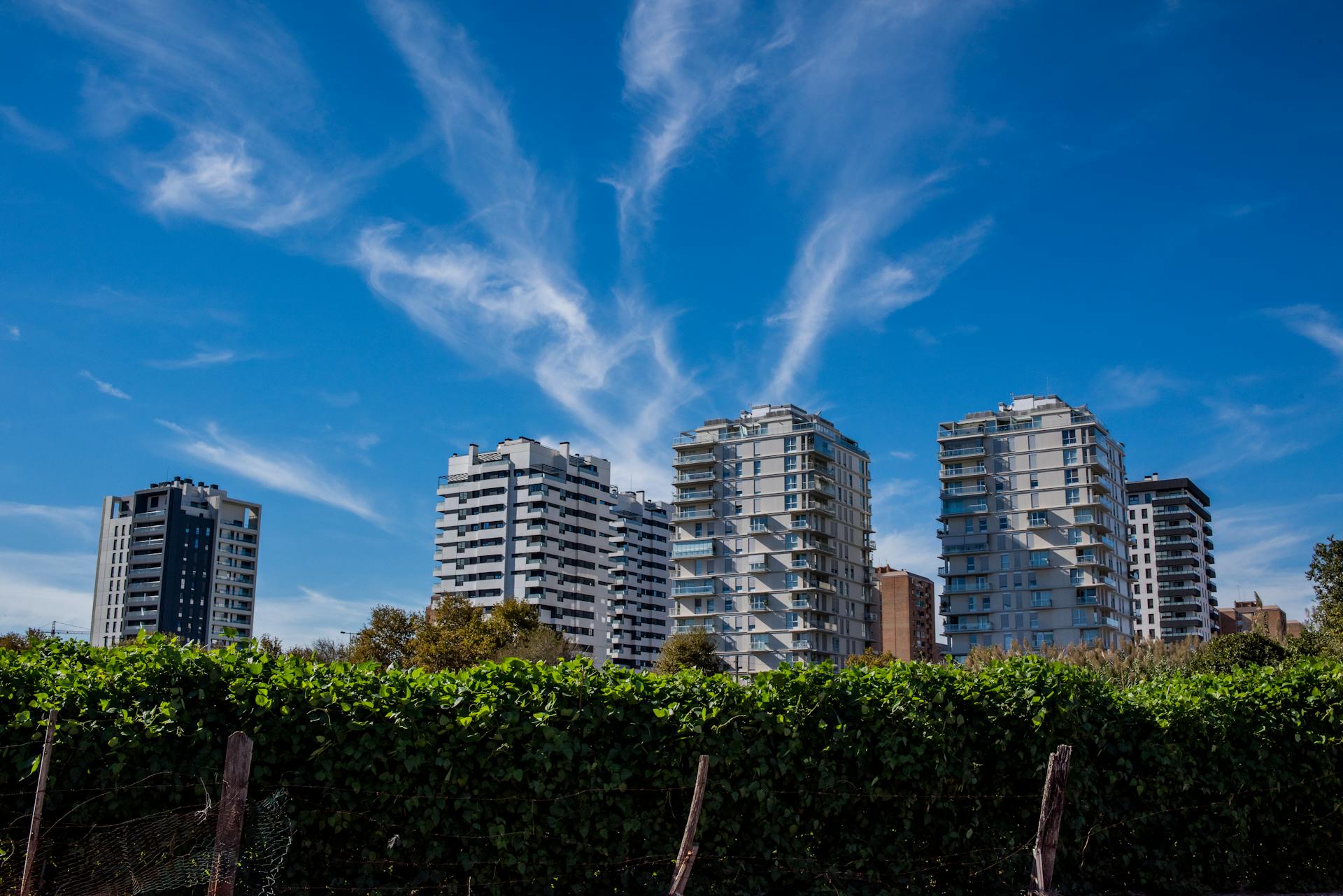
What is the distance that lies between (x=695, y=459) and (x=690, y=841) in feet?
356

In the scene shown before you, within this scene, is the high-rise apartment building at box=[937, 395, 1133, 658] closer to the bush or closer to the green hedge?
the bush

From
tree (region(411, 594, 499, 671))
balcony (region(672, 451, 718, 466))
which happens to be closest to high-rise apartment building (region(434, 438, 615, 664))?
balcony (region(672, 451, 718, 466))

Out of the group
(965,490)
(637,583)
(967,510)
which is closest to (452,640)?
(967,510)

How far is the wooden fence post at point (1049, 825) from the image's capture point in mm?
9406

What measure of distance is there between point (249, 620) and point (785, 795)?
164 m

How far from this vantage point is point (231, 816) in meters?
7.47

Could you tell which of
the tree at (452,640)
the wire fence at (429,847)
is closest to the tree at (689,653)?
the tree at (452,640)

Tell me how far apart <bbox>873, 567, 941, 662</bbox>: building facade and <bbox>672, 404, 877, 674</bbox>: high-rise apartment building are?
10.4 m

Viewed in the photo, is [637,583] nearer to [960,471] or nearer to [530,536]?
[530,536]

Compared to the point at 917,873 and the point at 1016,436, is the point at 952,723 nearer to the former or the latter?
the point at 917,873

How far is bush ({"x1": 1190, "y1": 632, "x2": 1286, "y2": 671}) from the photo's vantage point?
2903cm

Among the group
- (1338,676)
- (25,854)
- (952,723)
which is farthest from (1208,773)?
(25,854)

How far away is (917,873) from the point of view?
1030 centimetres

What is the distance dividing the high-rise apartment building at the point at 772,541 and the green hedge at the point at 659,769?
95499mm
